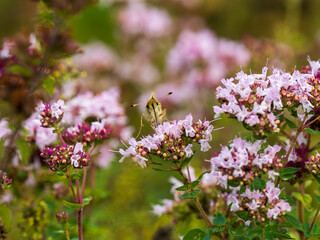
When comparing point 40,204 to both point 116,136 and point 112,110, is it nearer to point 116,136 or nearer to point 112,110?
point 112,110

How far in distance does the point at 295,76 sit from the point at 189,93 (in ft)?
8.96

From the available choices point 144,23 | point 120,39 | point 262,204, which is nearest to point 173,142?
point 262,204

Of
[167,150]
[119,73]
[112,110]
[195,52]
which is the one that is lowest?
[119,73]

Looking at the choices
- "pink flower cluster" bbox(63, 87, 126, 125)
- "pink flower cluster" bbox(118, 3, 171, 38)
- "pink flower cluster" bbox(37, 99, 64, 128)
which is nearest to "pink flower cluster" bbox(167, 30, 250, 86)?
"pink flower cluster" bbox(118, 3, 171, 38)

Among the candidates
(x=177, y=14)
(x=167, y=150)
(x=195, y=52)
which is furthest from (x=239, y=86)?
(x=177, y=14)

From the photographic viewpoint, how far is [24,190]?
7.53 ft

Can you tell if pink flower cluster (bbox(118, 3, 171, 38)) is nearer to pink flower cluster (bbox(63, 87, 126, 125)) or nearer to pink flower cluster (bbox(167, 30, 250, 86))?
pink flower cluster (bbox(167, 30, 250, 86))

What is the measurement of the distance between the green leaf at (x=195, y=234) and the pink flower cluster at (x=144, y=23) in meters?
3.72

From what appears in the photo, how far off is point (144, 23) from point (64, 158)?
12.2 feet

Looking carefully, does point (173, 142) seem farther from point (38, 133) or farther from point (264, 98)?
point (38, 133)

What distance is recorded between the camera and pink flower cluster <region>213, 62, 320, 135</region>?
1.48 metres

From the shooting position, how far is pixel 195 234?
1.63 m

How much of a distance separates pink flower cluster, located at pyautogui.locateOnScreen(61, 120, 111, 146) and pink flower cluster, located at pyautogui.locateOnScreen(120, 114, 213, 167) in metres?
0.26

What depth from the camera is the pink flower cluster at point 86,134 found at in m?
1.82
